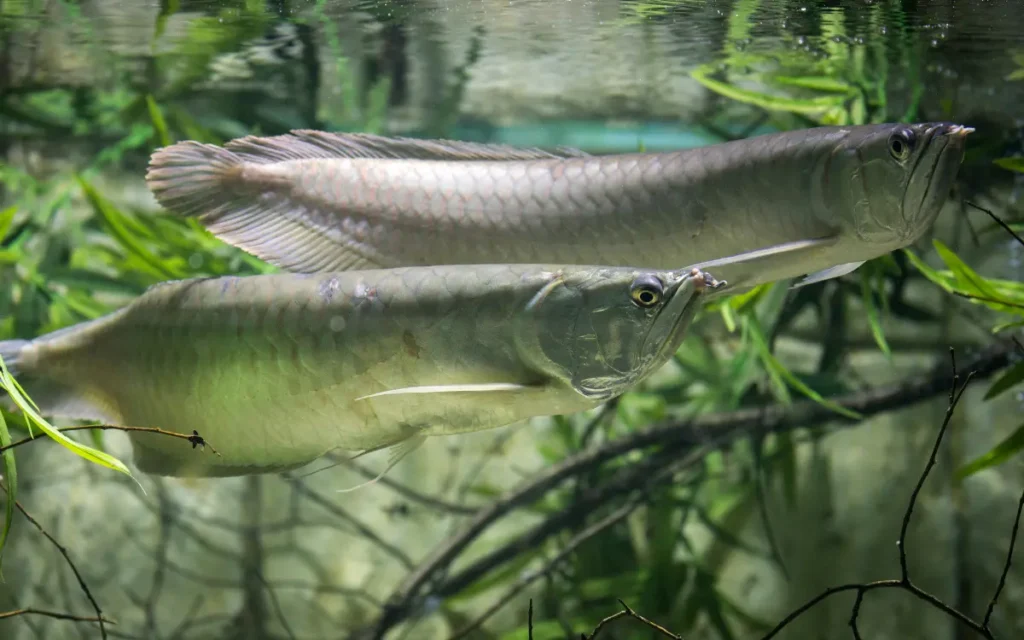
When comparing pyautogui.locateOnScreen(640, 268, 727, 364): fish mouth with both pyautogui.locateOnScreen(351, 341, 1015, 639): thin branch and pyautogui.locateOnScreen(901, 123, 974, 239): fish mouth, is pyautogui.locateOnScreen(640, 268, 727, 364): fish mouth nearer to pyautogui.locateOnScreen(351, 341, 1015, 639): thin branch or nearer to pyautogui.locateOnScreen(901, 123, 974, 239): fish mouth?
pyautogui.locateOnScreen(901, 123, 974, 239): fish mouth

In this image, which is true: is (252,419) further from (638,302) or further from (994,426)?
(994,426)

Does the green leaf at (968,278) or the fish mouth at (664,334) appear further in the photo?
the green leaf at (968,278)

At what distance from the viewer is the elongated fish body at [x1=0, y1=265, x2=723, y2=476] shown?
1.35 meters

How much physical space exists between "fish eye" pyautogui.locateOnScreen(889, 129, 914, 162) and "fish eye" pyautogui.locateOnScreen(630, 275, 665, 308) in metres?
0.68

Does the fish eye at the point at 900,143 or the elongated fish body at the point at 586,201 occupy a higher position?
the fish eye at the point at 900,143

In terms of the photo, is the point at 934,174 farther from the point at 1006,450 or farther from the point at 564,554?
the point at 564,554

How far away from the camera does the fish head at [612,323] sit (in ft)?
4.27

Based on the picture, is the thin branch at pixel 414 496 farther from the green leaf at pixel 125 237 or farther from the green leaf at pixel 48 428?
the green leaf at pixel 48 428

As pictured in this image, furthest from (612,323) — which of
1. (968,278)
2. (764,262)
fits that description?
(968,278)

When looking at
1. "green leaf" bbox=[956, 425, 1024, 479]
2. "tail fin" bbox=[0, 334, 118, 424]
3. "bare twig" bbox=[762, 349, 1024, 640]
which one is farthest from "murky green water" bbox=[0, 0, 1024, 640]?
"bare twig" bbox=[762, 349, 1024, 640]

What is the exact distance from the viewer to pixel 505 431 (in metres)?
4.93

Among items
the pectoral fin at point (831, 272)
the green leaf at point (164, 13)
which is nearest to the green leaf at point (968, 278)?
the pectoral fin at point (831, 272)

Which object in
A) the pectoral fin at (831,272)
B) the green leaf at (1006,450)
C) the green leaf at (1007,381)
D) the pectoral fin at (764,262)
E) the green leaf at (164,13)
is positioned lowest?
the green leaf at (1006,450)

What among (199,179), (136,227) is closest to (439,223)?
(199,179)
